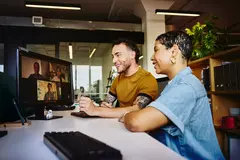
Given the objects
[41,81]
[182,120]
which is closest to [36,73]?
[41,81]

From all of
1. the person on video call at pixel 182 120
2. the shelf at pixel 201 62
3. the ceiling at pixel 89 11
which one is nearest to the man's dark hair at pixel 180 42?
the person on video call at pixel 182 120

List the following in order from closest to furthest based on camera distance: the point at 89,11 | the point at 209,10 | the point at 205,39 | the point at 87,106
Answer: the point at 87,106 → the point at 205,39 → the point at 89,11 → the point at 209,10

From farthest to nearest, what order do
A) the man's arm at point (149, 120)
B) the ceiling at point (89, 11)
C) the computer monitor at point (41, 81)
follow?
the ceiling at point (89, 11) → the computer monitor at point (41, 81) → the man's arm at point (149, 120)

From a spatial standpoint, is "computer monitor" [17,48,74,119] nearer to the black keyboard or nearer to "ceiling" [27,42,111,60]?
the black keyboard

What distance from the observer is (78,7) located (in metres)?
5.41

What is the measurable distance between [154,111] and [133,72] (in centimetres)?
119

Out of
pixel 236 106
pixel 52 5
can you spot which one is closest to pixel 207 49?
pixel 236 106

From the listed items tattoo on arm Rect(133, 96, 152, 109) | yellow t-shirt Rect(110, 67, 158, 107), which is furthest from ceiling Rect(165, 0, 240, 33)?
tattoo on arm Rect(133, 96, 152, 109)

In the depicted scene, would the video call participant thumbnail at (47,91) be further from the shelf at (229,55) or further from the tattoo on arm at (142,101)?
the shelf at (229,55)

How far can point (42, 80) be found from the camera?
5.23ft

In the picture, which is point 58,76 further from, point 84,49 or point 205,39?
point 84,49

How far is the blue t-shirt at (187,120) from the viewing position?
102 centimetres

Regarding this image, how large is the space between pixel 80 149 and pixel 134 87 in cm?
142

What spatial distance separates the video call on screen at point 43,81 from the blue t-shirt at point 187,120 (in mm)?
819
